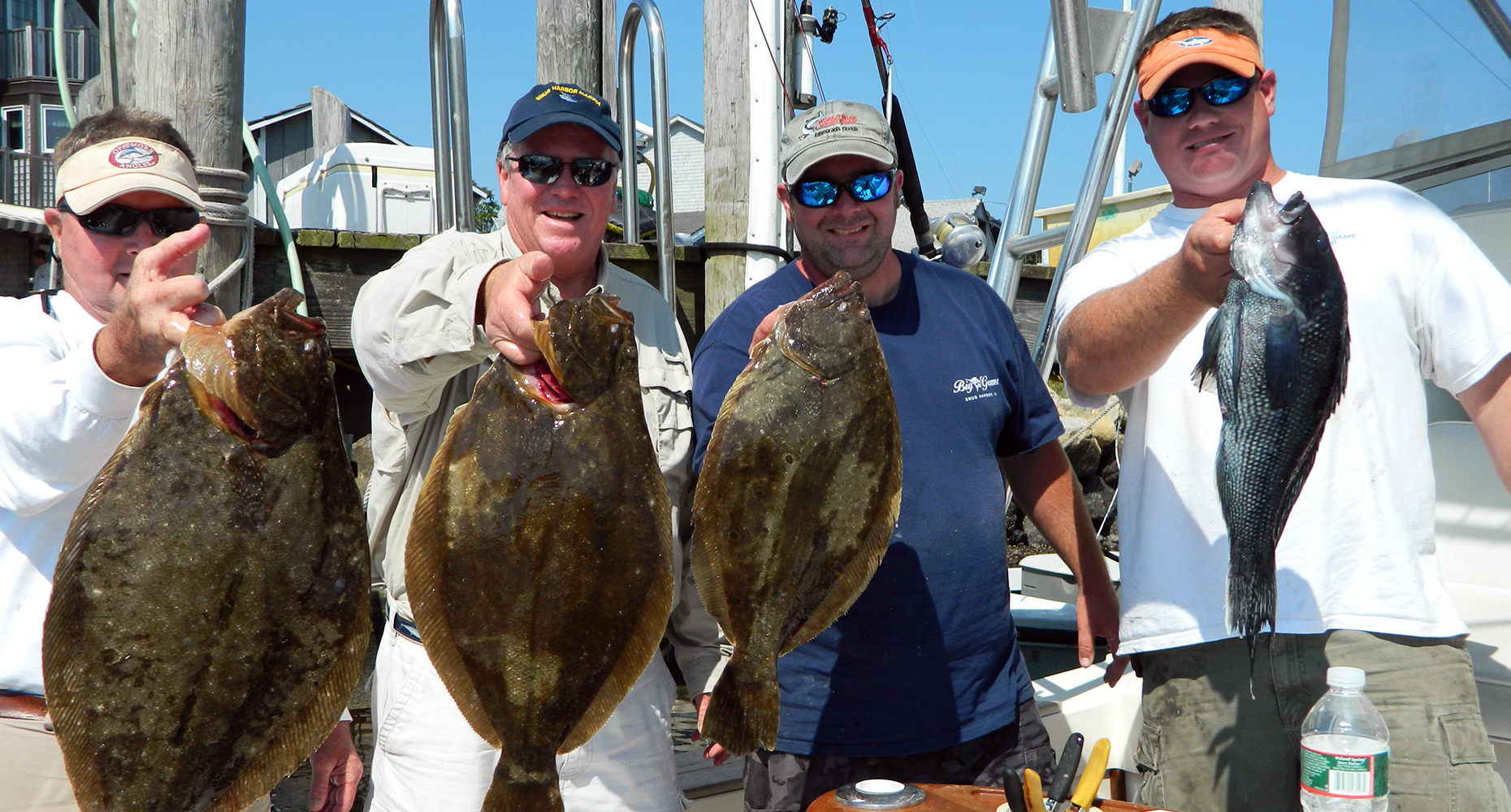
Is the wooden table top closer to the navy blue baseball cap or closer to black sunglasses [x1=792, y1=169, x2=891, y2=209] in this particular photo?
black sunglasses [x1=792, y1=169, x2=891, y2=209]

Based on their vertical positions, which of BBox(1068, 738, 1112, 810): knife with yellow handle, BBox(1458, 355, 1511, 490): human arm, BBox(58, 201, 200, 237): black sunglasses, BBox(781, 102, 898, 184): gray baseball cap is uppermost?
BBox(781, 102, 898, 184): gray baseball cap

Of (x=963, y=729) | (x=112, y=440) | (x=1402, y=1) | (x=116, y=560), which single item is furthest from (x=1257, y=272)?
(x=1402, y=1)

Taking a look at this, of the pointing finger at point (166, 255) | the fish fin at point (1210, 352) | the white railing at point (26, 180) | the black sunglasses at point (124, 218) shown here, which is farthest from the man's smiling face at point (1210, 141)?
the white railing at point (26, 180)

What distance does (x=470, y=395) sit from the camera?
8.30ft

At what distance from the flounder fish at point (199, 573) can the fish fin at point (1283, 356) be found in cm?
164

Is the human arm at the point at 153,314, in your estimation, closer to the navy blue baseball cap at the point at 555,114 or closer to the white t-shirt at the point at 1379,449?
the navy blue baseball cap at the point at 555,114

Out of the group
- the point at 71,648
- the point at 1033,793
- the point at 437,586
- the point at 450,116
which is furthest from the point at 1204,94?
the point at 450,116

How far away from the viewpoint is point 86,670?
1.64 metres

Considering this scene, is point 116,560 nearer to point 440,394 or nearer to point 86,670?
point 86,670

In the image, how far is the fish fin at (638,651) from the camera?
1875mm

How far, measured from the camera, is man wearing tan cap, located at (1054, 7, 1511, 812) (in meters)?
2.46

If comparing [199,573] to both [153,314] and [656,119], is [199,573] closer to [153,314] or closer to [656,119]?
[153,314]

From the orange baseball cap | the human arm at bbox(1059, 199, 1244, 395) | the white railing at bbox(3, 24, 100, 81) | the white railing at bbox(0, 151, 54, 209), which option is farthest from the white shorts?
the white railing at bbox(3, 24, 100, 81)

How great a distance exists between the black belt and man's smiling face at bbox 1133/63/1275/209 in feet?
7.04
